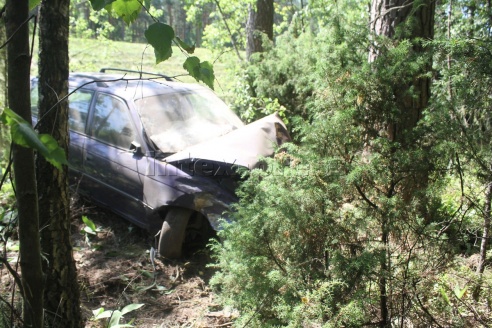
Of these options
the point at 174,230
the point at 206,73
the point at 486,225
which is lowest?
the point at 174,230

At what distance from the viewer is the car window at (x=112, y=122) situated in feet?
17.0

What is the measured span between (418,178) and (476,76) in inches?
28.0

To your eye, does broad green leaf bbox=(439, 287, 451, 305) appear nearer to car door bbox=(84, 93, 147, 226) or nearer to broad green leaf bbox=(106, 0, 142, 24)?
broad green leaf bbox=(106, 0, 142, 24)

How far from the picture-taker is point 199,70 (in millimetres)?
1421

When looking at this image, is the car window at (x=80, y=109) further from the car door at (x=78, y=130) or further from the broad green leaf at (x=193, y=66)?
the broad green leaf at (x=193, y=66)

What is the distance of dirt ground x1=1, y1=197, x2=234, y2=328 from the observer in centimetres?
396

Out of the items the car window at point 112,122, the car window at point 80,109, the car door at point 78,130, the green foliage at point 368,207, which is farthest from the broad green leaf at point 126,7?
the car window at point 80,109

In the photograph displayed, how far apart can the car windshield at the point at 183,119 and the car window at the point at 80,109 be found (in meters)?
0.97

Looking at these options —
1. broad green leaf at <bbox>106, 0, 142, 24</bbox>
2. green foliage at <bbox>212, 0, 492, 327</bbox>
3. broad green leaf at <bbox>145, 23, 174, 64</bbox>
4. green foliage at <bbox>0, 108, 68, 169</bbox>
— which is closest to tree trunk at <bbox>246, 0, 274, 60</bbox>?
green foliage at <bbox>212, 0, 492, 327</bbox>

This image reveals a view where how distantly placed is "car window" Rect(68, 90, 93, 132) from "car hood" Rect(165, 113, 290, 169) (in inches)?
69.9

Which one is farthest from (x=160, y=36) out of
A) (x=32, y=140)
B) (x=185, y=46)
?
(x=32, y=140)

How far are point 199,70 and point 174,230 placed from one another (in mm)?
3541

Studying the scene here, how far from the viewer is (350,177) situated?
259 centimetres

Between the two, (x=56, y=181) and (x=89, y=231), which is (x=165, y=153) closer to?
(x=89, y=231)
